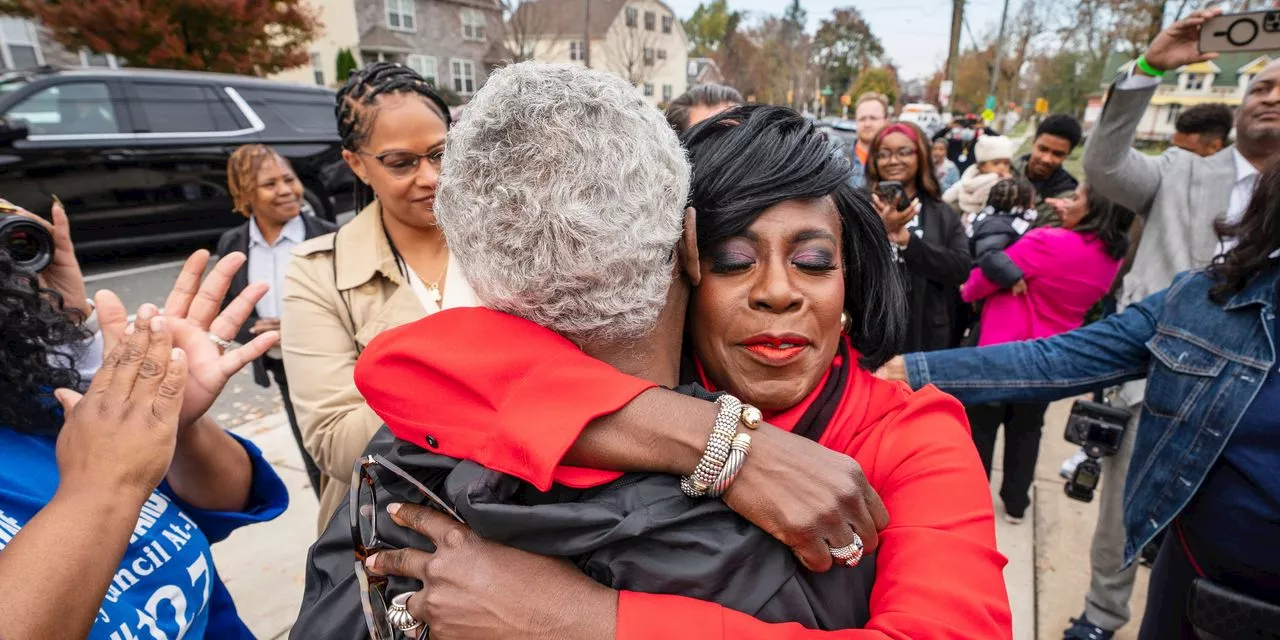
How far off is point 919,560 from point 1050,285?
3104 mm

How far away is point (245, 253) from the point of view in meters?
3.00

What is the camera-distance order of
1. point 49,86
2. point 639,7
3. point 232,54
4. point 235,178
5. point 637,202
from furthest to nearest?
point 639,7 < point 232,54 < point 49,86 < point 235,178 < point 637,202

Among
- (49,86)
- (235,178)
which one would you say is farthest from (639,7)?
(235,178)

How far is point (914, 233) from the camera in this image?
10.9 ft

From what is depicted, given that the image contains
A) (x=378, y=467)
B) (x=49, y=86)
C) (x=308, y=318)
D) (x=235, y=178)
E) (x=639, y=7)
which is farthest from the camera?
(x=639, y=7)

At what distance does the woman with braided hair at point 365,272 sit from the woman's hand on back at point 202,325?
27cm

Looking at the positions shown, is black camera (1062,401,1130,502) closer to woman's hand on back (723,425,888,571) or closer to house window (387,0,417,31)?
woman's hand on back (723,425,888,571)

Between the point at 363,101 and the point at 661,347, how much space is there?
148 centimetres

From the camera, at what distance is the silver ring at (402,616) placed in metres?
0.97

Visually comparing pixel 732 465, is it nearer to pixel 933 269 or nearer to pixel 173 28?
pixel 933 269

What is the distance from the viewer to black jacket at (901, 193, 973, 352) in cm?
327

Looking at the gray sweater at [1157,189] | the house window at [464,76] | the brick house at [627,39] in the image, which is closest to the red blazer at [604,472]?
the gray sweater at [1157,189]

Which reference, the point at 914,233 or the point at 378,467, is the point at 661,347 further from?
the point at 914,233

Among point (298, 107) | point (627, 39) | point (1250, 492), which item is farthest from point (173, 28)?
point (627, 39)
